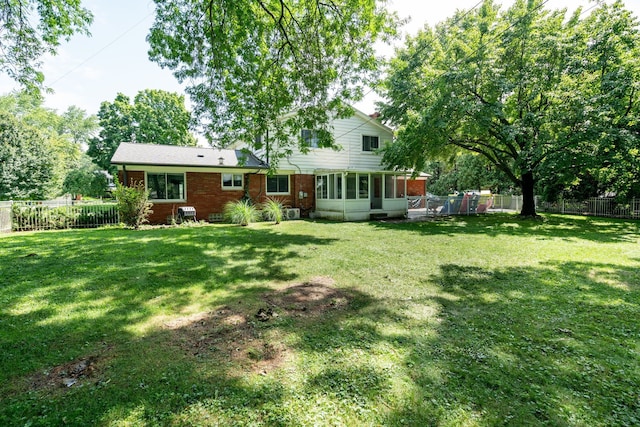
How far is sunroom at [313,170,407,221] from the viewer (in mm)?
15773

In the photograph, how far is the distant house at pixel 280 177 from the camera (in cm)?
1416

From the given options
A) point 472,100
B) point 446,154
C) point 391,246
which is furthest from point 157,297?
point 446,154

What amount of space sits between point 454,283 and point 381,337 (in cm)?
257

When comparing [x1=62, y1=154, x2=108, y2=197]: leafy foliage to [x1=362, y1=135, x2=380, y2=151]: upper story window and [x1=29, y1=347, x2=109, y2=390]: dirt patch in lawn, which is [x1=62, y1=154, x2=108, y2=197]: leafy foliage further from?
[x1=29, y1=347, x2=109, y2=390]: dirt patch in lawn

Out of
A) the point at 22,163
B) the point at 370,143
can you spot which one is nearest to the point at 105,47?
the point at 370,143

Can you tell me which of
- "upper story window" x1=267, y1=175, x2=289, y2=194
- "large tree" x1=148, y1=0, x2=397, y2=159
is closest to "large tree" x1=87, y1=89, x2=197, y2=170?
"upper story window" x1=267, y1=175, x2=289, y2=194

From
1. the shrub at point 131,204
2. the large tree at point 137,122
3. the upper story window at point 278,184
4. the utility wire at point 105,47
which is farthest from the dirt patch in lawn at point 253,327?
the large tree at point 137,122

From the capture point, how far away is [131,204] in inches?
455

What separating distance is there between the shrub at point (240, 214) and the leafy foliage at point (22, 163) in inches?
678

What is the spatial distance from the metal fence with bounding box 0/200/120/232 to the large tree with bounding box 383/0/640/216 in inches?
560

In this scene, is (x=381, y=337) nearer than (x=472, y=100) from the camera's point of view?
Yes

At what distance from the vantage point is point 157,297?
445 cm

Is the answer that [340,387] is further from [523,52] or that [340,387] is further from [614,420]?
[523,52]

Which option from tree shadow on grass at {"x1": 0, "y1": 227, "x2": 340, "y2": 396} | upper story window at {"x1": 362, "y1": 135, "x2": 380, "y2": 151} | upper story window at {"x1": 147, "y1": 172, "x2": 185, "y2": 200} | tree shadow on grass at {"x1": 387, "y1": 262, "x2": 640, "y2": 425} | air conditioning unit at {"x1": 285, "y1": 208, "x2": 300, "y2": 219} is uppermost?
upper story window at {"x1": 362, "y1": 135, "x2": 380, "y2": 151}
